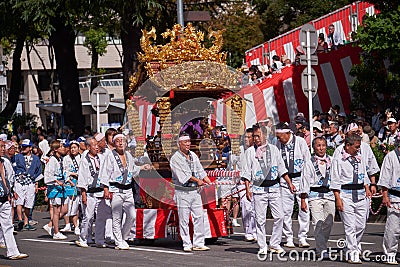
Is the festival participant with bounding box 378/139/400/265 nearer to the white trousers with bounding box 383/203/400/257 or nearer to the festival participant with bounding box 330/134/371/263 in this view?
the white trousers with bounding box 383/203/400/257

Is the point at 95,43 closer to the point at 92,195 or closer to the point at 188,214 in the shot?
the point at 92,195

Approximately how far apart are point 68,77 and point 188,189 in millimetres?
17647

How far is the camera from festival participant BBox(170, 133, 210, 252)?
14867 mm

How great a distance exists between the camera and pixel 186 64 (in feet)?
54.5

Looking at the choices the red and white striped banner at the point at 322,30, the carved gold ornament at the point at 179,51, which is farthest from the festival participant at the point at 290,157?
the red and white striped banner at the point at 322,30

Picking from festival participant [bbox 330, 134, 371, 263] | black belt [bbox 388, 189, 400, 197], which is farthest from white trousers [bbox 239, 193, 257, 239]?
black belt [bbox 388, 189, 400, 197]

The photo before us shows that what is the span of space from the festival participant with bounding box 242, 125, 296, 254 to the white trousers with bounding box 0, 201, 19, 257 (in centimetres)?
379

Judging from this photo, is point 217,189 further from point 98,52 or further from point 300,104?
point 98,52

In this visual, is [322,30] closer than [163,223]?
No

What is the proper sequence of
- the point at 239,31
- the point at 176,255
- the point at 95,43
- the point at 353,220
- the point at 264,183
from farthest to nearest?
the point at 95,43 → the point at 239,31 → the point at 176,255 → the point at 264,183 → the point at 353,220

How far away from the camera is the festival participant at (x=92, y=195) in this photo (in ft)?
53.4

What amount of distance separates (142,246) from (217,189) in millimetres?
1635

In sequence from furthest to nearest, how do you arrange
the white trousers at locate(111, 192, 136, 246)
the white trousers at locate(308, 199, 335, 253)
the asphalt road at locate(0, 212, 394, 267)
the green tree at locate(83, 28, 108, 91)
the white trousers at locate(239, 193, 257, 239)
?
the green tree at locate(83, 28, 108, 91) < the white trousers at locate(239, 193, 257, 239) < the white trousers at locate(111, 192, 136, 246) < the white trousers at locate(308, 199, 335, 253) < the asphalt road at locate(0, 212, 394, 267)

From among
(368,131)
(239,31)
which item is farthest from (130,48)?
(239,31)
